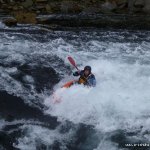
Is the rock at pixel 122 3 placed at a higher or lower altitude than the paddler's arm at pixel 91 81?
higher

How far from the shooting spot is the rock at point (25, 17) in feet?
50.8

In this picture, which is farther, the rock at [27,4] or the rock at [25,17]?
the rock at [27,4]

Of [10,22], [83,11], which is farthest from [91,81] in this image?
[83,11]

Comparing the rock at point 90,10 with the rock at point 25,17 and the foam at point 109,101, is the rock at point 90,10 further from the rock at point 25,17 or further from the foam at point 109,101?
the foam at point 109,101

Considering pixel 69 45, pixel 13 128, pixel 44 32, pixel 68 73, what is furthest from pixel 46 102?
pixel 44 32

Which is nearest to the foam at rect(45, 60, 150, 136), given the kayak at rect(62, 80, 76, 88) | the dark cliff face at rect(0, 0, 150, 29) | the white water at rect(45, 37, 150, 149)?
the white water at rect(45, 37, 150, 149)

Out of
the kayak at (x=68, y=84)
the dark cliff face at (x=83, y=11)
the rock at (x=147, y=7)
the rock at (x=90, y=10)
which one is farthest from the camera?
the rock at (x=147, y=7)

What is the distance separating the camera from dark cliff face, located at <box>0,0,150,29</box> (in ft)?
51.7

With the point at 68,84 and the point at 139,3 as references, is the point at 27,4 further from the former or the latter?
the point at 68,84

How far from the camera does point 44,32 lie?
48.0 feet

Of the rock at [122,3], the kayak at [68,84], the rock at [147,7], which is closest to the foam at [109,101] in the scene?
the kayak at [68,84]

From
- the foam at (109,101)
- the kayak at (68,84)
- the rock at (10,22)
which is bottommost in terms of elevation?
the foam at (109,101)

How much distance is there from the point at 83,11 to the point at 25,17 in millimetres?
2973

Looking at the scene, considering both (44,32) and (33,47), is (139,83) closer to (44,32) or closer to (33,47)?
(33,47)
